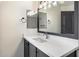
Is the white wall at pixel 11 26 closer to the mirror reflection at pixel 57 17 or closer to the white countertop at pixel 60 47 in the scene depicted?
the white countertop at pixel 60 47

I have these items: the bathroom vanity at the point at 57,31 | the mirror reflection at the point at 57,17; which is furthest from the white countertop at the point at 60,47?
the mirror reflection at the point at 57,17

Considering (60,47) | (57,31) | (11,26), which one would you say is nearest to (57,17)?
(57,31)

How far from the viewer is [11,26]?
1.35 meters

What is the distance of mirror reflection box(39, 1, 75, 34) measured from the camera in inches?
47.7

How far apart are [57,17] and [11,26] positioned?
1.74 feet

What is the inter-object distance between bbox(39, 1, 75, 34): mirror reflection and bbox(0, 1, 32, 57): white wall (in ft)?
0.90

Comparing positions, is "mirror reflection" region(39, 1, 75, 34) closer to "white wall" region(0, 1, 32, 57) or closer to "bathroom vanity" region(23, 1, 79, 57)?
"bathroom vanity" region(23, 1, 79, 57)

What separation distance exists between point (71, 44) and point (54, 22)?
0.38 meters

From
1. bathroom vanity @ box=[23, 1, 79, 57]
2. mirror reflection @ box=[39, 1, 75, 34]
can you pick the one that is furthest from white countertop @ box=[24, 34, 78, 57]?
mirror reflection @ box=[39, 1, 75, 34]

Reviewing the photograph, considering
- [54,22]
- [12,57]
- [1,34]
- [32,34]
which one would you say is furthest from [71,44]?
[1,34]

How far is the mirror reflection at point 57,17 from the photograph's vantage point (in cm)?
121

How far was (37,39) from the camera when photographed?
5.17 ft

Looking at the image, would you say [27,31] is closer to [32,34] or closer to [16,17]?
[32,34]

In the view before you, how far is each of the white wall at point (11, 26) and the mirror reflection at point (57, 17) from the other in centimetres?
28
